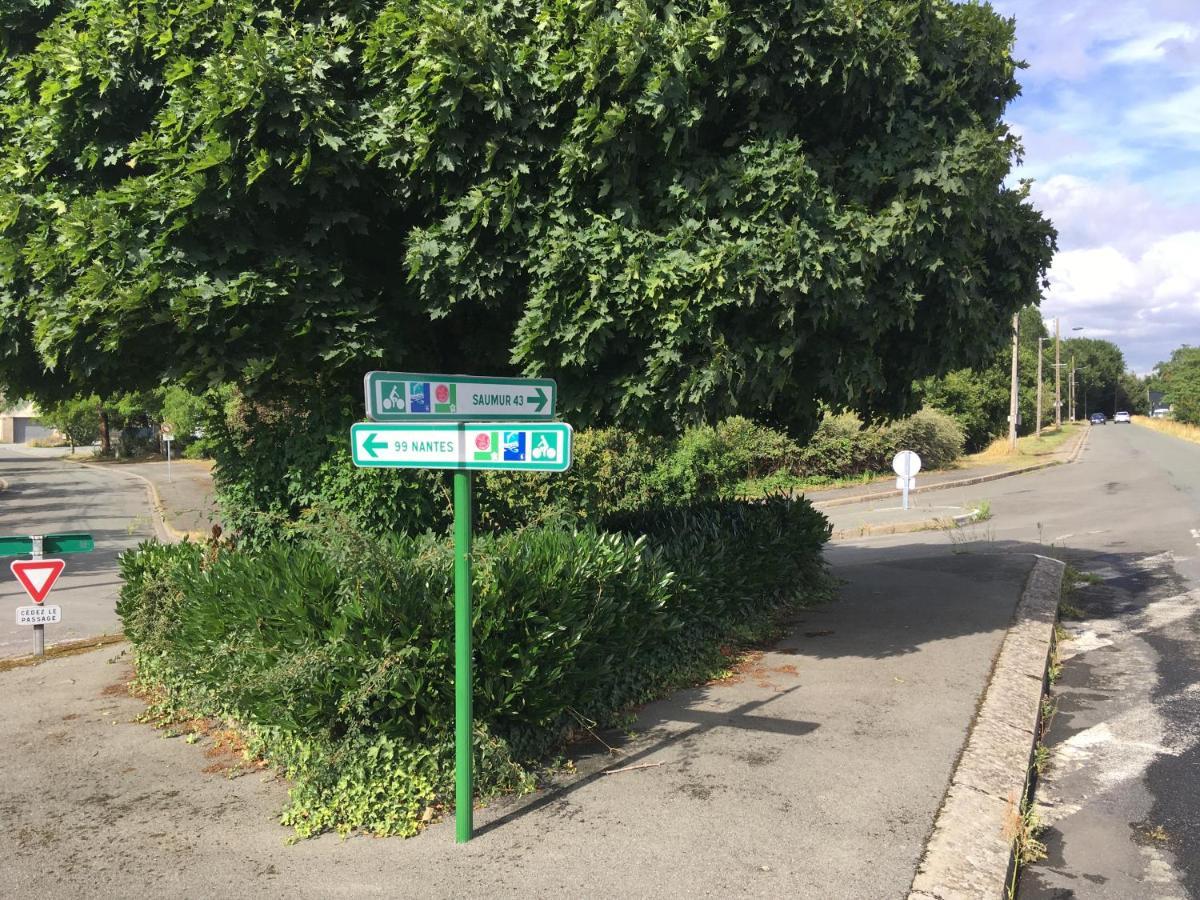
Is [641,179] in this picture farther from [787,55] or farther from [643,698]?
[643,698]

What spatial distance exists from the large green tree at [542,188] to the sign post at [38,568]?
2787mm

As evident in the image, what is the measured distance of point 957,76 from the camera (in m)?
6.20

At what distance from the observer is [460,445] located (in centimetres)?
396

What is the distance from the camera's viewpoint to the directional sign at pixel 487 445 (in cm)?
389

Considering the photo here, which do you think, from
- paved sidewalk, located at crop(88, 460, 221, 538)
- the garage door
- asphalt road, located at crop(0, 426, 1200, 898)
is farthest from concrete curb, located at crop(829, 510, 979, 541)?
the garage door

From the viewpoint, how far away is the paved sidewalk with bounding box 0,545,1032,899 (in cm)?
364

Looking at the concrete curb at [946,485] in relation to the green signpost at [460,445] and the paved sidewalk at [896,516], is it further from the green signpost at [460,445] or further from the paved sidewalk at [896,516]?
the green signpost at [460,445]

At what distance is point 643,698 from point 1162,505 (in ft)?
57.3

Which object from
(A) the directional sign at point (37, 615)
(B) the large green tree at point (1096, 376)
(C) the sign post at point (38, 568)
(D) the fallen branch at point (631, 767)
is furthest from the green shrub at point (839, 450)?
(B) the large green tree at point (1096, 376)

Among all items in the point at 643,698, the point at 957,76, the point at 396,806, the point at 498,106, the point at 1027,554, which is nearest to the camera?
the point at 396,806

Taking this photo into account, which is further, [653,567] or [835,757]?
[653,567]

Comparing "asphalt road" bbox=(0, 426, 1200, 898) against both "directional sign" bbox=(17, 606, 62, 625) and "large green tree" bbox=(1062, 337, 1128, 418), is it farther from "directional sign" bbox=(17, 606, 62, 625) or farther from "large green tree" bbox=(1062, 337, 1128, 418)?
"large green tree" bbox=(1062, 337, 1128, 418)

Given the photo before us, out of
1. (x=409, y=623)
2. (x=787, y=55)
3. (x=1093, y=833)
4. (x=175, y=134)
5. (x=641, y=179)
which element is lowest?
(x=1093, y=833)

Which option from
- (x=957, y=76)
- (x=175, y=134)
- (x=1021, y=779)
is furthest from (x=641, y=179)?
(x=1021, y=779)
